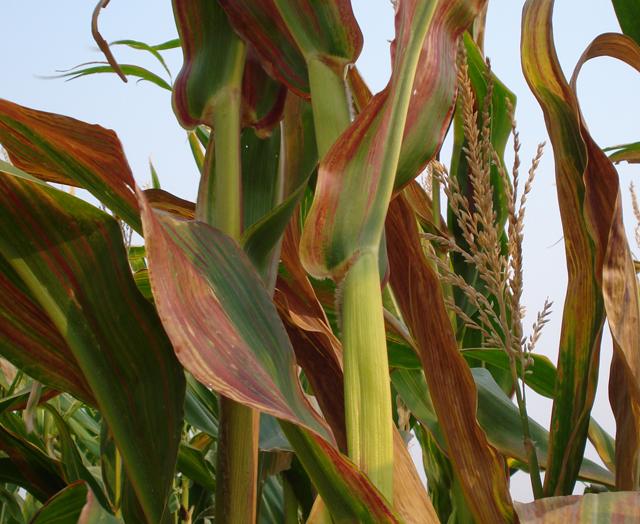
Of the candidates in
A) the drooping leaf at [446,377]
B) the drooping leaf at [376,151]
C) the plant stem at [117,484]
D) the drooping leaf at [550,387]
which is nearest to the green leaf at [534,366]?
the drooping leaf at [550,387]

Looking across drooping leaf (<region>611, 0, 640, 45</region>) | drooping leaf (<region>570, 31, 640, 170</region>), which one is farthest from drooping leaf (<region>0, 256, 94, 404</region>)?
drooping leaf (<region>611, 0, 640, 45</region>)

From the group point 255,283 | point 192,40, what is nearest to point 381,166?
point 255,283

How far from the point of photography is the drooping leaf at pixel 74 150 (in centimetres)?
48

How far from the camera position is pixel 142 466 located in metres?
0.47

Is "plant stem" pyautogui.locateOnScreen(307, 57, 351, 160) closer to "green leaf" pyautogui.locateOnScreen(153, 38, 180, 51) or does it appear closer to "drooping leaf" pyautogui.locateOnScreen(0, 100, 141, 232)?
"drooping leaf" pyautogui.locateOnScreen(0, 100, 141, 232)

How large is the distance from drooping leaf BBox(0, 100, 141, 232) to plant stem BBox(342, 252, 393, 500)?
0.16 m

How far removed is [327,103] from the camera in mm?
447

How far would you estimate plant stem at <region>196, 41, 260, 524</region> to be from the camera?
446mm

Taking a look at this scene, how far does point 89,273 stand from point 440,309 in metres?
0.22

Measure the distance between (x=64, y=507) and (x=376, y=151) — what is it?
318 mm

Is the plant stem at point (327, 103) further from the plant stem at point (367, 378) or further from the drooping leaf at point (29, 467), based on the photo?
the drooping leaf at point (29, 467)

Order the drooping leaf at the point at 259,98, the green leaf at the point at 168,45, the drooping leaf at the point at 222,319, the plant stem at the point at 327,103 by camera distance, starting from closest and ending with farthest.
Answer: the drooping leaf at the point at 222,319, the plant stem at the point at 327,103, the drooping leaf at the point at 259,98, the green leaf at the point at 168,45

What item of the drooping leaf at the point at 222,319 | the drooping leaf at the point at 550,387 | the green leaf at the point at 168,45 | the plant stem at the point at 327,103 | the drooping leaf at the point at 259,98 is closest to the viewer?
the drooping leaf at the point at 222,319

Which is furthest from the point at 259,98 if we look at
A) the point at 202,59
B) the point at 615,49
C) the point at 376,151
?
the point at 615,49
